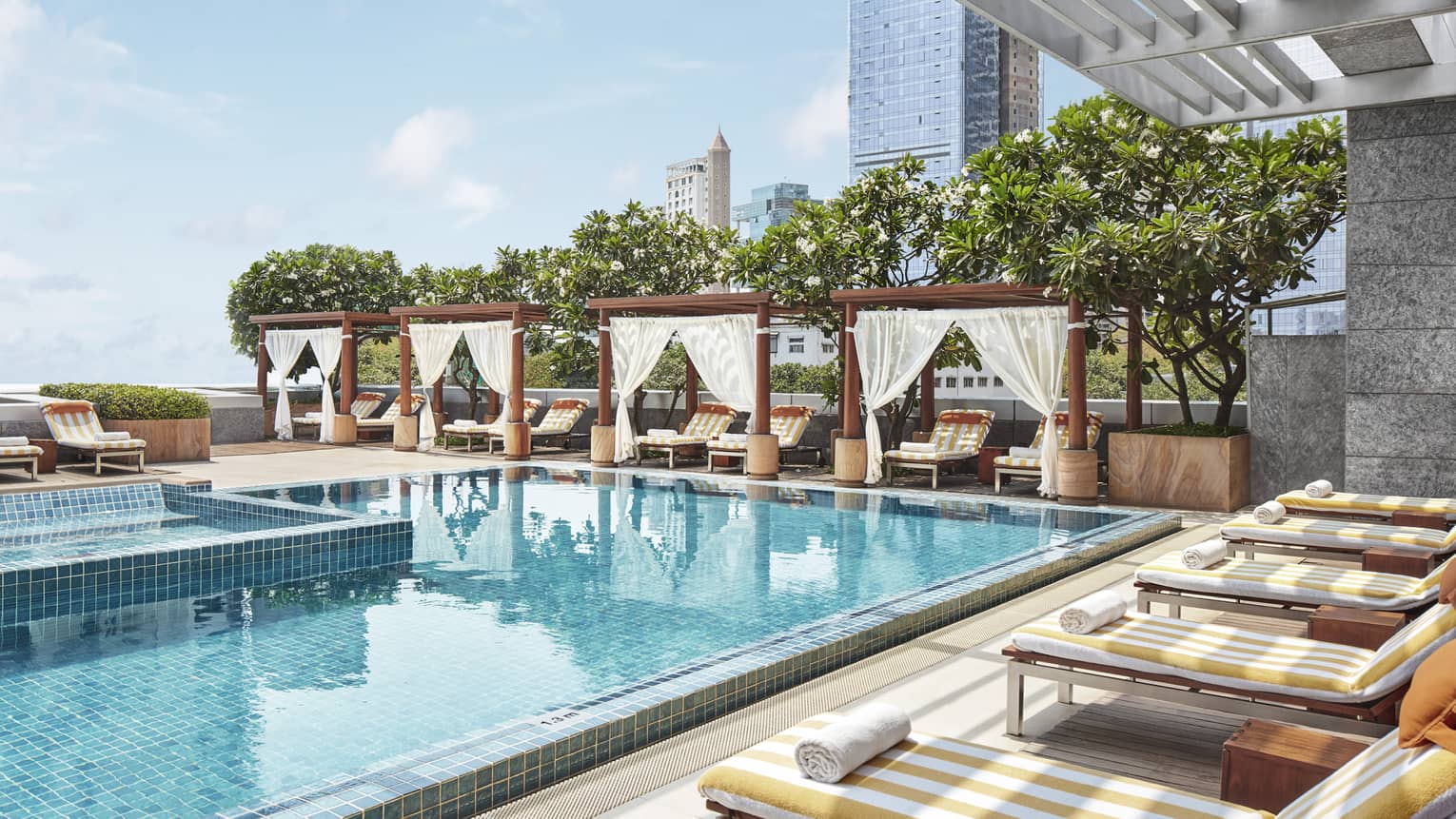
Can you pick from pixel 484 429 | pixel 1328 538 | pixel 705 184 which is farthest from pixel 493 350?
pixel 705 184

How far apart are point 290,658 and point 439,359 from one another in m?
12.3

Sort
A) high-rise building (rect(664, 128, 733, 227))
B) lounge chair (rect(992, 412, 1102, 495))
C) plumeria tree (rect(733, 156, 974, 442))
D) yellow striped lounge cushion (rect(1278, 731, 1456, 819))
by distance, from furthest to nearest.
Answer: high-rise building (rect(664, 128, 733, 227)) < plumeria tree (rect(733, 156, 974, 442)) < lounge chair (rect(992, 412, 1102, 495)) < yellow striped lounge cushion (rect(1278, 731, 1456, 819))

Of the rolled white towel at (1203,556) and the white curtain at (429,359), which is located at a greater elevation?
the white curtain at (429,359)

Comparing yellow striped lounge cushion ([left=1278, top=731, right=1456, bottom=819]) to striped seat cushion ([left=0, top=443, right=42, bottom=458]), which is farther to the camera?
striped seat cushion ([left=0, top=443, right=42, bottom=458])

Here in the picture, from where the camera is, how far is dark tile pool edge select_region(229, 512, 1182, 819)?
10.2ft

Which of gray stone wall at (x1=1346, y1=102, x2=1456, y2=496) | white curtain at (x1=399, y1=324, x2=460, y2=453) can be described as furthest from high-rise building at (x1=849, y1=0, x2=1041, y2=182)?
gray stone wall at (x1=1346, y1=102, x2=1456, y2=496)

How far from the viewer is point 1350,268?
28.3 feet

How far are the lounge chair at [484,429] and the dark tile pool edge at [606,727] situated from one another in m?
11.2

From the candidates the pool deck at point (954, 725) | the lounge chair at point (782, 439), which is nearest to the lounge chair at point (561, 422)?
the lounge chair at point (782, 439)

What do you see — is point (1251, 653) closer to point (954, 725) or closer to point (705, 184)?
point (954, 725)

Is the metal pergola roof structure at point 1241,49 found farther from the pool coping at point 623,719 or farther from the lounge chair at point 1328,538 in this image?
the pool coping at point 623,719

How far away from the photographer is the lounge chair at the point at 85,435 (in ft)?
40.6

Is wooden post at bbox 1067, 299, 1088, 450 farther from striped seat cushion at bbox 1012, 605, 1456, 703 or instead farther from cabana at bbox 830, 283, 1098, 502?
striped seat cushion at bbox 1012, 605, 1456, 703

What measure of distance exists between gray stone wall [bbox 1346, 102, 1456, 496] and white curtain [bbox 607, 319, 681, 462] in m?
8.28
